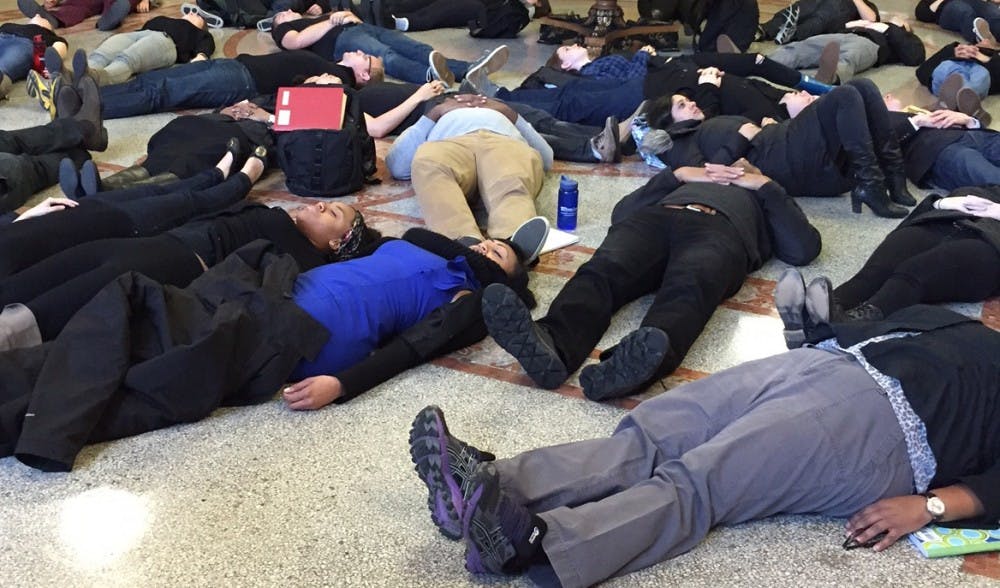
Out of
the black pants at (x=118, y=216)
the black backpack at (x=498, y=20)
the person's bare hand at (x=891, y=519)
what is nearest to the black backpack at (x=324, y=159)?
the black pants at (x=118, y=216)

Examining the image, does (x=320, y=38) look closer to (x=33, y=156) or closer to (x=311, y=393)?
(x=33, y=156)

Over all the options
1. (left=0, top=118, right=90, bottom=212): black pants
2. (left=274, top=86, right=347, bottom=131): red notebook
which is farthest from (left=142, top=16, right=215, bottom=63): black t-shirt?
(left=274, top=86, right=347, bottom=131): red notebook

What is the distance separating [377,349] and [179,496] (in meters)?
0.77

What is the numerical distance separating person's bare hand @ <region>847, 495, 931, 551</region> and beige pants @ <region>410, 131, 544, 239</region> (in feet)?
6.22

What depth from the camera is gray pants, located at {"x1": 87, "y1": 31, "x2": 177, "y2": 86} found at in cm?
561

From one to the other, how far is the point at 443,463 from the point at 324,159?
2.50 metres

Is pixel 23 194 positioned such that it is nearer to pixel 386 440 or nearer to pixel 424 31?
pixel 386 440

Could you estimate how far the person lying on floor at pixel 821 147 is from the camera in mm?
3881

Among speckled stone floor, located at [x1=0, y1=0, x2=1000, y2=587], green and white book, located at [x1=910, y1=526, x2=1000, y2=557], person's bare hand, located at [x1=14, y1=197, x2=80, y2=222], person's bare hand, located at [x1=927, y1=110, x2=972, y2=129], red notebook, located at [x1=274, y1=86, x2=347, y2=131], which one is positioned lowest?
speckled stone floor, located at [x1=0, y1=0, x2=1000, y2=587]

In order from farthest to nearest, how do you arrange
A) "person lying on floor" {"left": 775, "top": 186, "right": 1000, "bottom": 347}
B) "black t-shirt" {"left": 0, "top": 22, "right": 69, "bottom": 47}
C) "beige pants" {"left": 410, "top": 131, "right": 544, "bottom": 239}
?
"black t-shirt" {"left": 0, "top": 22, "right": 69, "bottom": 47} < "beige pants" {"left": 410, "top": 131, "right": 544, "bottom": 239} < "person lying on floor" {"left": 775, "top": 186, "right": 1000, "bottom": 347}

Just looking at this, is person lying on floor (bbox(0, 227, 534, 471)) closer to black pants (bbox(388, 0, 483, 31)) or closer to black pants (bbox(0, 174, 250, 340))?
black pants (bbox(0, 174, 250, 340))

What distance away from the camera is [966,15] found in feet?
23.9

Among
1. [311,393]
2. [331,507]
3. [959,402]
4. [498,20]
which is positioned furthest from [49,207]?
[498,20]

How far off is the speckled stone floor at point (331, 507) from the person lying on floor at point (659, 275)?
11 cm
